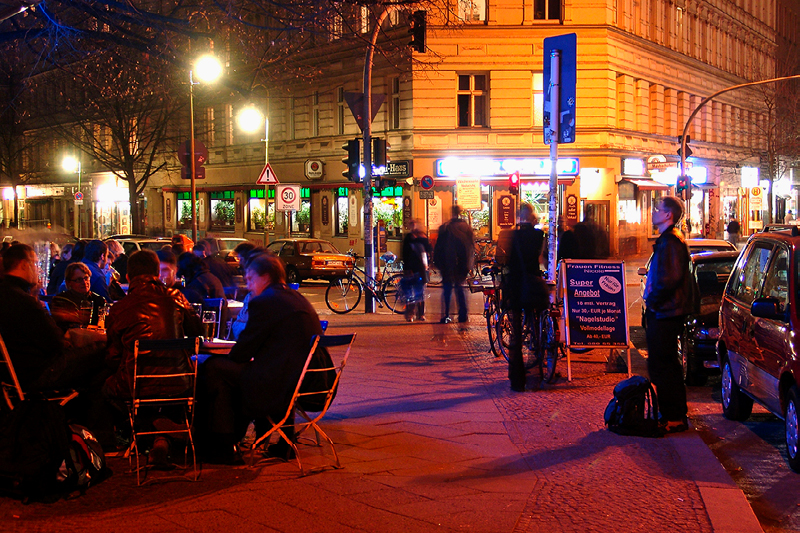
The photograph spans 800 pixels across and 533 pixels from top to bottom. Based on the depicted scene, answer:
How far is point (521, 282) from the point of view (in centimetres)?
905

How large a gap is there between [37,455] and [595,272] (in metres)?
6.48

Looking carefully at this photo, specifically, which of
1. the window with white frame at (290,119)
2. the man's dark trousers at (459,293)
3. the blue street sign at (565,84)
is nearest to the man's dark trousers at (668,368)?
the blue street sign at (565,84)

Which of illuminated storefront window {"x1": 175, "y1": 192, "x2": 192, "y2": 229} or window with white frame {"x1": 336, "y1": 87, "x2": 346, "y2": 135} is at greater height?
window with white frame {"x1": 336, "y1": 87, "x2": 346, "y2": 135}

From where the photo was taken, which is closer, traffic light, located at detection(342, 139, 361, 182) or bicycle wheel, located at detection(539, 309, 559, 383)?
bicycle wheel, located at detection(539, 309, 559, 383)

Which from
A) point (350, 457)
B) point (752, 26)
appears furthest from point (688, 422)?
point (752, 26)

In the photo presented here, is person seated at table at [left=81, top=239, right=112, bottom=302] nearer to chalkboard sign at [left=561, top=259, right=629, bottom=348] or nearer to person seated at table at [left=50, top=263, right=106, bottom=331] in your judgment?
person seated at table at [left=50, top=263, right=106, bottom=331]

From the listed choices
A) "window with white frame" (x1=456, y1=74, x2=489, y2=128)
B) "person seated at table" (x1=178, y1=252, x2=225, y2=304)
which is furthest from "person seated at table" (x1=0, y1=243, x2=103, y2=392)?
"window with white frame" (x1=456, y1=74, x2=489, y2=128)

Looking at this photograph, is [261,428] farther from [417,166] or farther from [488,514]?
[417,166]

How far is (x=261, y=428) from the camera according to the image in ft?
20.0

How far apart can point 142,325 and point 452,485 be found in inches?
92.3

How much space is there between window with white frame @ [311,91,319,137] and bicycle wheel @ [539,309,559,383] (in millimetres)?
29105

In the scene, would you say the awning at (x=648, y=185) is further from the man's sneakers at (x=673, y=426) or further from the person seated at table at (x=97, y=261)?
the man's sneakers at (x=673, y=426)

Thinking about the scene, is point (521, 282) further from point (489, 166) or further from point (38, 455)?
point (489, 166)

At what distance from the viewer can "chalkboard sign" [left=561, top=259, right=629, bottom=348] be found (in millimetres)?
9492
